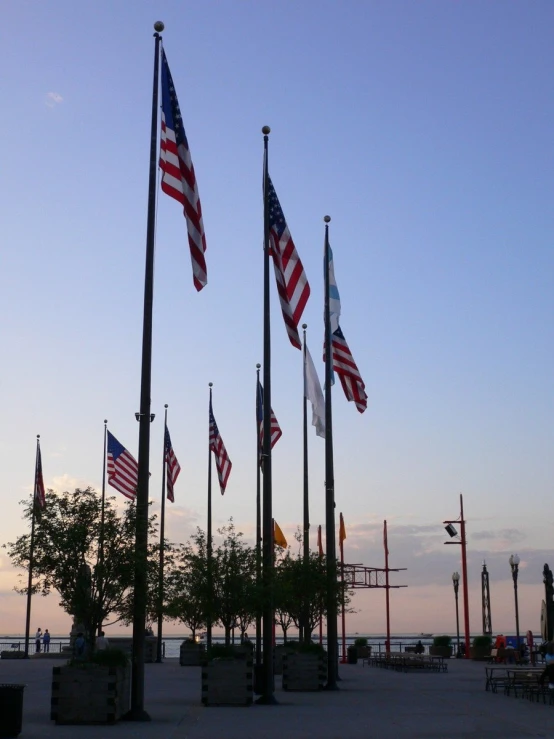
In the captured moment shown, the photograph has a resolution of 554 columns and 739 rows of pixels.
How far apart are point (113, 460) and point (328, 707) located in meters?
18.1

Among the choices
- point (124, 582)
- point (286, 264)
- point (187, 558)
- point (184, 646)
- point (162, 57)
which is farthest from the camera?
point (184, 646)

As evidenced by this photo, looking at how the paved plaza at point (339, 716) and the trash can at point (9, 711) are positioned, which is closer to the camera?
the trash can at point (9, 711)

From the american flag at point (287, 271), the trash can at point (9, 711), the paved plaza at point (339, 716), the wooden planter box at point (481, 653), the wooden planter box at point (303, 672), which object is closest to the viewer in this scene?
the trash can at point (9, 711)

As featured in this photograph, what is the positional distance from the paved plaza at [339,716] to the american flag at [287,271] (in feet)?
29.7

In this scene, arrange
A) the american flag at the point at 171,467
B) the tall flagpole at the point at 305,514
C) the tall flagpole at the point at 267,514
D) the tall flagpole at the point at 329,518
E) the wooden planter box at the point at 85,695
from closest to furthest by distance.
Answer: the wooden planter box at the point at 85,695
the tall flagpole at the point at 267,514
the tall flagpole at the point at 329,518
the tall flagpole at the point at 305,514
the american flag at the point at 171,467

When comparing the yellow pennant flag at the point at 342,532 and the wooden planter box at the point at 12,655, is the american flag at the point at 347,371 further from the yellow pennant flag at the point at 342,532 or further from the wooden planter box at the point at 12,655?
the wooden planter box at the point at 12,655

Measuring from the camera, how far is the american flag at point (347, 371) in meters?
31.3

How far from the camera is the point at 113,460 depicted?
129 ft

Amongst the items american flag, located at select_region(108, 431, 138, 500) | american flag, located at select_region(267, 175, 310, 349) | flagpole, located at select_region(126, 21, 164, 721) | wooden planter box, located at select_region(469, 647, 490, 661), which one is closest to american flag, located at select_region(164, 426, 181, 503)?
american flag, located at select_region(108, 431, 138, 500)

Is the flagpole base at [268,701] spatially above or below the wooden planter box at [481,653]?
above

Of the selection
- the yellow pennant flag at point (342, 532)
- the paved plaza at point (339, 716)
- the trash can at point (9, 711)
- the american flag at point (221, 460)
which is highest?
the american flag at point (221, 460)

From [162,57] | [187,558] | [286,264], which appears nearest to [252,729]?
[187,558]

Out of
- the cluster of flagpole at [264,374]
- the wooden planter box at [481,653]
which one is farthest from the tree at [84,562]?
the wooden planter box at [481,653]

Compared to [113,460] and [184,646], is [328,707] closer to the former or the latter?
[113,460]
